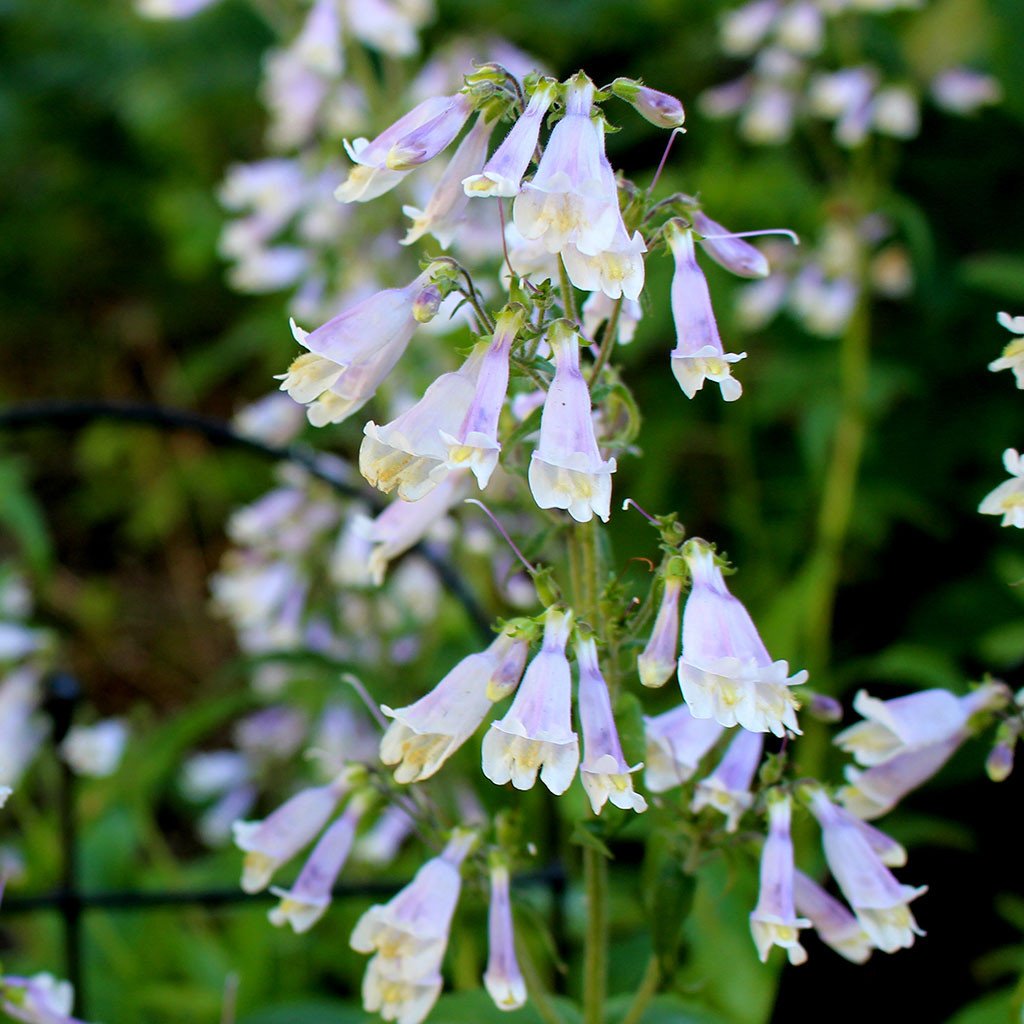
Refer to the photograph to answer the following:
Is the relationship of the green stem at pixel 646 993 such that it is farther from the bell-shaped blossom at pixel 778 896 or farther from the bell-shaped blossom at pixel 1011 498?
the bell-shaped blossom at pixel 1011 498

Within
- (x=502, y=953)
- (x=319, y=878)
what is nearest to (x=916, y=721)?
(x=502, y=953)

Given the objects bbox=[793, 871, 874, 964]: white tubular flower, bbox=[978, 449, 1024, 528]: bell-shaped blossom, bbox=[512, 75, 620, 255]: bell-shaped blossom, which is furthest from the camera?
bbox=[793, 871, 874, 964]: white tubular flower

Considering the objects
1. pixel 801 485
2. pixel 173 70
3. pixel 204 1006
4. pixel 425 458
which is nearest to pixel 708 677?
pixel 425 458

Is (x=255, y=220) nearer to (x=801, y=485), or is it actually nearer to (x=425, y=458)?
(x=801, y=485)

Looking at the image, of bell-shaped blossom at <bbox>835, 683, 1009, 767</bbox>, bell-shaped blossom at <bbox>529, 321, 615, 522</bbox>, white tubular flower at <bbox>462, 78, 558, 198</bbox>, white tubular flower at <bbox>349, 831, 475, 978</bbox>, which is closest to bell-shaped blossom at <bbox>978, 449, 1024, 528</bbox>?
bell-shaped blossom at <bbox>835, 683, 1009, 767</bbox>

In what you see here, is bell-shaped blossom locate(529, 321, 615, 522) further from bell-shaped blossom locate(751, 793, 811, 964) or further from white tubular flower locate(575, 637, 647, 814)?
bell-shaped blossom locate(751, 793, 811, 964)

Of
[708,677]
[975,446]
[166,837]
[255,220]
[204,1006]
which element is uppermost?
[708,677]
